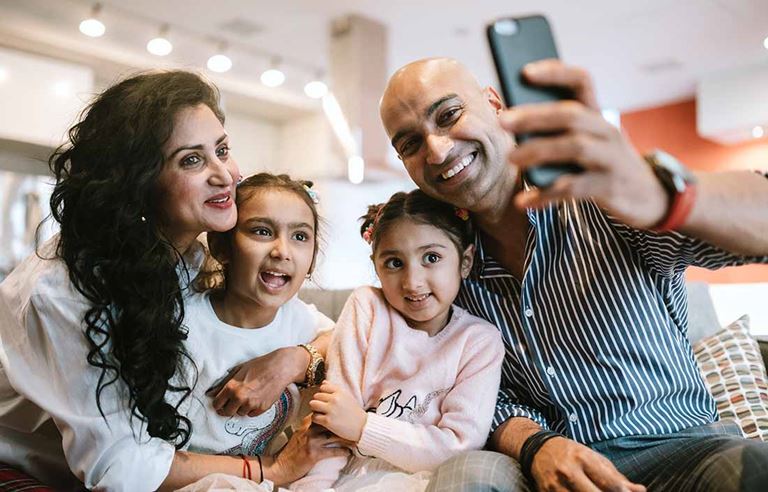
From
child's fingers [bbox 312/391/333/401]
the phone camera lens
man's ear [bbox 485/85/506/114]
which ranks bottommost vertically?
child's fingers [bbox 312/391/333/401]

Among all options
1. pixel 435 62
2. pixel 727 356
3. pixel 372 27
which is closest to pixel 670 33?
pixel 372 27

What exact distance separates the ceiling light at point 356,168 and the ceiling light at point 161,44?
166cm

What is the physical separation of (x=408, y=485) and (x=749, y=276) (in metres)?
6.14

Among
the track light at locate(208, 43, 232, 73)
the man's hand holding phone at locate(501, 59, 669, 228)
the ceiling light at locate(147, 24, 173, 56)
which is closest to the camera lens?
the man's hand holding phone at locate(501, 59, 669, 228)

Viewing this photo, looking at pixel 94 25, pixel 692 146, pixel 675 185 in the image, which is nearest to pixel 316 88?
pixel 94 25

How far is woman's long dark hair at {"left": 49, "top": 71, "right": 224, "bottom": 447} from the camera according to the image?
1213mm

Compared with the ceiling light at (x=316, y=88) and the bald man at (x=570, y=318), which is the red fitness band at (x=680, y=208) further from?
the ceiling light at (x=316, y=88)

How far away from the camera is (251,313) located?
1504mm

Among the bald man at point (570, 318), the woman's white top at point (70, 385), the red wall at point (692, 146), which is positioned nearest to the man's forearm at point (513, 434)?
the bald man at point (570, 318)

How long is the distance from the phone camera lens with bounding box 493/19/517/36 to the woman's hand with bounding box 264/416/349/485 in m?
0.91

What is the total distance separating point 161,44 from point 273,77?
1.02m

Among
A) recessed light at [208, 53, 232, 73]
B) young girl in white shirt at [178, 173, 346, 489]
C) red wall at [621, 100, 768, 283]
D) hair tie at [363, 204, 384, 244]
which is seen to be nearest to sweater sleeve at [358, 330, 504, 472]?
young girl in white shirt at [178, 173, 346, 489]

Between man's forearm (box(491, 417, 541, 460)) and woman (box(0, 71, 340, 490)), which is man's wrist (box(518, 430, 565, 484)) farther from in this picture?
woman (box(0, 71, 340, 490))

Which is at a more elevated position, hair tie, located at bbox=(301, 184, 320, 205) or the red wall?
the red wall
